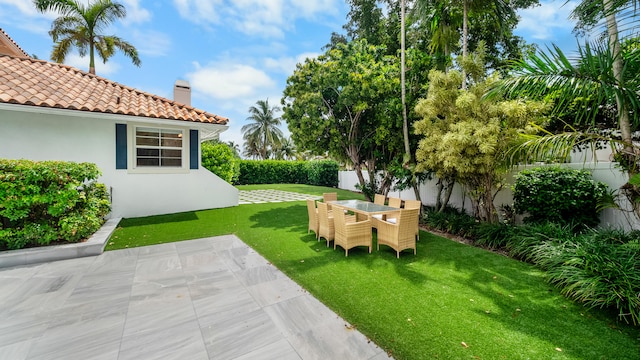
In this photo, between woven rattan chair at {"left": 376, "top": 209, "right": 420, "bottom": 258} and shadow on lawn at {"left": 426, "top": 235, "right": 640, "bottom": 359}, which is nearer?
shadow on lawn at {"left": 426, "top": 235, "right": 640, "bottom": 359}

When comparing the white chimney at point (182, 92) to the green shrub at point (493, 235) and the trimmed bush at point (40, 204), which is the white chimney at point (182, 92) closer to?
the trimmed bush at point (40, 204)

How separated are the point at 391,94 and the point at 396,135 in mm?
1571

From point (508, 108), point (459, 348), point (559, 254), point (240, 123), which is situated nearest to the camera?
point (459, 348)

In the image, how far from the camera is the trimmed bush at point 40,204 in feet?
16.0

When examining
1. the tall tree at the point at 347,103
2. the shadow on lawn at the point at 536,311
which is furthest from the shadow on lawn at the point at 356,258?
the tall tree at the point at 347,103

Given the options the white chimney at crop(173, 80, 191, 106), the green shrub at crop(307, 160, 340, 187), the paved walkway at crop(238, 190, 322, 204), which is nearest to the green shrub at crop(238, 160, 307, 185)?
the green shrub at crop(307, 160, 340, 187)

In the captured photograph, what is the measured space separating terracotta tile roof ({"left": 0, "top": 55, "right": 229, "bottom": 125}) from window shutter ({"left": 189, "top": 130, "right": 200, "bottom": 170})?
2.49 ft

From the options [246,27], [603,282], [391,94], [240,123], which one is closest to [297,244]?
[603,282]

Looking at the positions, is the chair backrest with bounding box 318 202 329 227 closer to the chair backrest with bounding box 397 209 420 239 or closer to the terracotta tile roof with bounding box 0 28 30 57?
the chair backrest with bounding box 397 209 420 239

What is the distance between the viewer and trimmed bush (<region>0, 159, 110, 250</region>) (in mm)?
4863

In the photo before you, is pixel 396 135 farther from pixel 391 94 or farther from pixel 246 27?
pixel 246 27

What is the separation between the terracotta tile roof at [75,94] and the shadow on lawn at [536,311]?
366 inches

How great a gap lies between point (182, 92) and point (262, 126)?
25706 mm

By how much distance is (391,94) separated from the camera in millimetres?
9602
